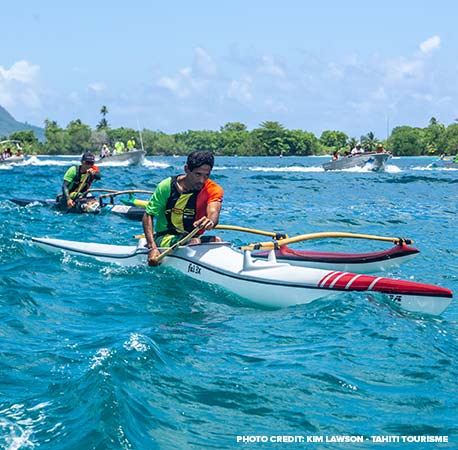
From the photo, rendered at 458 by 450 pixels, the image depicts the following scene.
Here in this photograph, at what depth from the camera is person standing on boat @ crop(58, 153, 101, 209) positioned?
16531 mm

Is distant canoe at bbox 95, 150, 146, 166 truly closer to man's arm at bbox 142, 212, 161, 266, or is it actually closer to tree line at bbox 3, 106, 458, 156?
man's arm at bbox 142, 212, 161, 266

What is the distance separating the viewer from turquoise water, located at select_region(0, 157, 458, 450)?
4.39m

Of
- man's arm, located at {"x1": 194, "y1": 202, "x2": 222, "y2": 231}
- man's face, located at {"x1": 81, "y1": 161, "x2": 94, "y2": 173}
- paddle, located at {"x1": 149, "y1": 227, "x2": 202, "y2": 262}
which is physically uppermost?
man's face, located at {"x1": 81, "y1": 161, "x2": 94, "y2": 173}

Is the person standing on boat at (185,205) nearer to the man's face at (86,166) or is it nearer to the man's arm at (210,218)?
the man's arm at (210,218)

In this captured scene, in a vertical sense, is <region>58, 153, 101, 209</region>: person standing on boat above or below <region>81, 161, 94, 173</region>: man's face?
below

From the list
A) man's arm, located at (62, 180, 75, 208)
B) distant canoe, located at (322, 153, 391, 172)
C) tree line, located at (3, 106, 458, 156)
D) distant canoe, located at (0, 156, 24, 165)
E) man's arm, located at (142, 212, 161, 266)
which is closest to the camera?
man's arm, located at (142, 212, 161, 266)

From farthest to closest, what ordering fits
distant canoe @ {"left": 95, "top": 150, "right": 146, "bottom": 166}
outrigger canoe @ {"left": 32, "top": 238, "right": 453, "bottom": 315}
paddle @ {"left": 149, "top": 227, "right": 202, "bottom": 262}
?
distant canoe @ {"left": 95, "top": 150, "right": 146, "bottom": 166} < paddle @ {"left": 149, "top": 227, "right": 202, "bottom": 262} < outrigger canoe @ {"left": 32, "top": 238, "right": 453, "bottom": 315}

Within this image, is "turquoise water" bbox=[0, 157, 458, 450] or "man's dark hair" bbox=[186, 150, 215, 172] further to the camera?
"man's dark hair" bbox=[186, 150, 215, 172]

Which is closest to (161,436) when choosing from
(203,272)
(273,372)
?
(273,372)

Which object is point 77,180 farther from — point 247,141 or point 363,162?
point 247,141

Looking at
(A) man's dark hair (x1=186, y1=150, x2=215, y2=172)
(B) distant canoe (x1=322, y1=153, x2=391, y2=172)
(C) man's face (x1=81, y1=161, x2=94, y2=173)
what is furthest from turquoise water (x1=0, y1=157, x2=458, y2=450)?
(B) distant canoe (x1=322, y1=153, x2=391, y2=172)

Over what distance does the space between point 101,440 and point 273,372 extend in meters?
1.73

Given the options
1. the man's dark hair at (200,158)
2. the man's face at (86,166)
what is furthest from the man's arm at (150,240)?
the man's face at (86,166)

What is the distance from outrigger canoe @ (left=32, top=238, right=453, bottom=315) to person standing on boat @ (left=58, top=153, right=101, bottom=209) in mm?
7700
